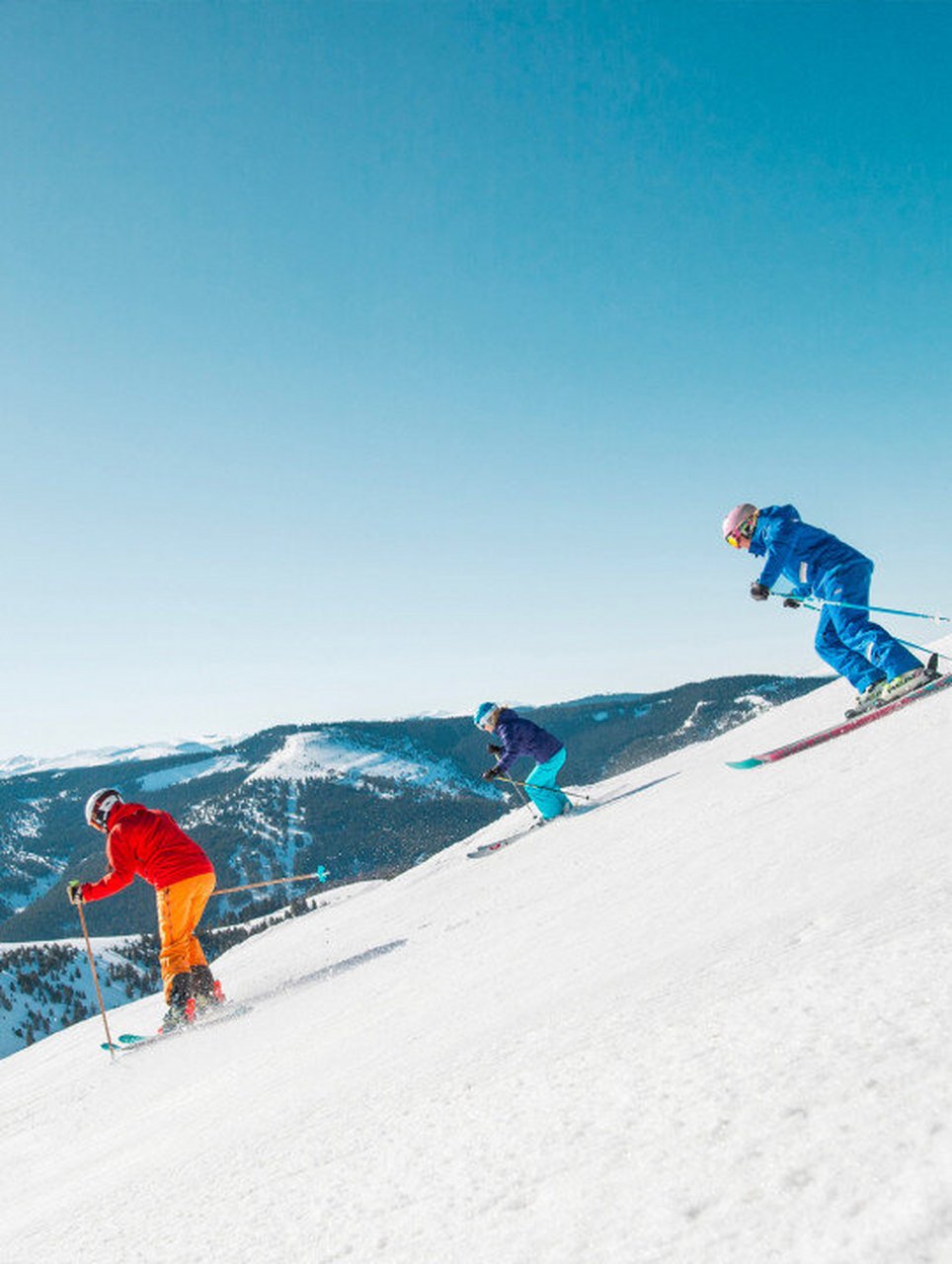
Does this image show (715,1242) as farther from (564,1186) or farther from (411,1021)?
(411,1021)

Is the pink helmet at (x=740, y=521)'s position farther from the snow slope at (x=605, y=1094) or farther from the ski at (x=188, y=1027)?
the ski at (x=188, y=1027)

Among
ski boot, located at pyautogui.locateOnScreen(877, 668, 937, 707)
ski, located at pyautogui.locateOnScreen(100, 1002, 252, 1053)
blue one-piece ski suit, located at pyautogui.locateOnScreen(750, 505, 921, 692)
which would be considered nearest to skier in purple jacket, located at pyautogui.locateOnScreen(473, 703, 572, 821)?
blue one-piece ski suit, located at pyautogui.locateOnScreen(750, 505, 921, 692)

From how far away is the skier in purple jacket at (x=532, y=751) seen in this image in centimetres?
1191

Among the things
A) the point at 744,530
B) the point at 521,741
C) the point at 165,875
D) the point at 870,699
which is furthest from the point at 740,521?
the point at 165,875

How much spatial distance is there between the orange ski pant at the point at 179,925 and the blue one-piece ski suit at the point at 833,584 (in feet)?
22.8

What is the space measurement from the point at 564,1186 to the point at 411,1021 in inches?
85.6

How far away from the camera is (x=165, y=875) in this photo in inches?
296

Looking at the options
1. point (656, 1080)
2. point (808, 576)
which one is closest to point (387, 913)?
point (808, 576)

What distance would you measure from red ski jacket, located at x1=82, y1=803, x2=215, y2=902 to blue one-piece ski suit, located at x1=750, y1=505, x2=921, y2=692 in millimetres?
6849

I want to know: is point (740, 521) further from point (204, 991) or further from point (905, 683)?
point (204, 991)

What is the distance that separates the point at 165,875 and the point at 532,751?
595 cm

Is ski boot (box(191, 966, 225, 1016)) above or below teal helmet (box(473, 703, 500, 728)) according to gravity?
below

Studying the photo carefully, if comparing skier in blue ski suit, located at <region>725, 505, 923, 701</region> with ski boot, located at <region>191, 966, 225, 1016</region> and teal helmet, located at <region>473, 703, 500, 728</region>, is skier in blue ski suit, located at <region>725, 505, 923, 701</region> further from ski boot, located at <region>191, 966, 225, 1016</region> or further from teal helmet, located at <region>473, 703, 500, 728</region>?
ski boot, located at <region>191, 966, 225, 1016</region>

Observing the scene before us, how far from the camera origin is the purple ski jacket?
11.9m
